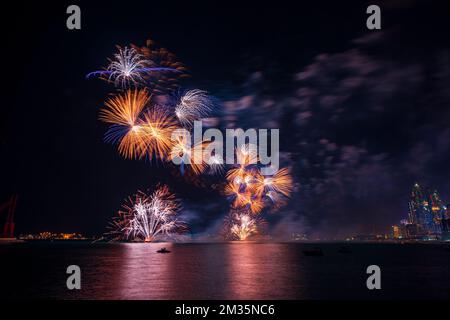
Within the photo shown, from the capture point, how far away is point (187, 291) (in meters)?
35.3
